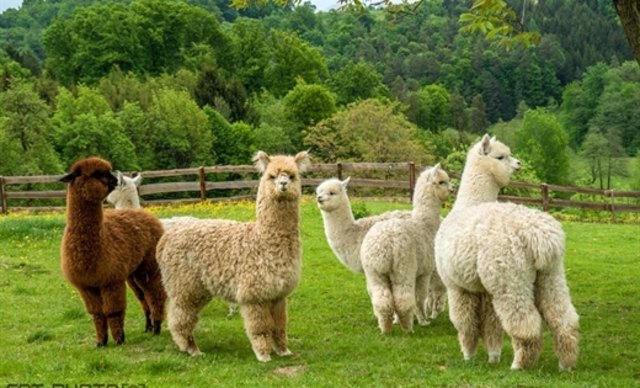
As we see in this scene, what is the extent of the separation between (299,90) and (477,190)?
5383 cm

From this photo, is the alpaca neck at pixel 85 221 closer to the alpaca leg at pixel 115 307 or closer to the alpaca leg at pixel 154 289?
the alpaca leg at pixel 115 307

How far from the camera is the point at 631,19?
6.97m

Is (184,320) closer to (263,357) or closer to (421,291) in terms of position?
(263,357)

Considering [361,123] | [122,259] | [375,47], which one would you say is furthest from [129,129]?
[375,47]

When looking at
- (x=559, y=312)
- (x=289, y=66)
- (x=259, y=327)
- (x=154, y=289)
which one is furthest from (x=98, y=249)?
(x=289, y=66)

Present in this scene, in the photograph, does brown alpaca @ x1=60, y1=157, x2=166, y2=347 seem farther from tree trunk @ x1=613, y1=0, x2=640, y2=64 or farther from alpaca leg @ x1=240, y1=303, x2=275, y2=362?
tree trunk @ x1=613, y1=0, x2=640, y2=64

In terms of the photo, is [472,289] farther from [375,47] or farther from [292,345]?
[375,47]

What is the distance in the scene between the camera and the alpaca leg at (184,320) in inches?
282

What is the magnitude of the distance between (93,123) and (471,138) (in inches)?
1702

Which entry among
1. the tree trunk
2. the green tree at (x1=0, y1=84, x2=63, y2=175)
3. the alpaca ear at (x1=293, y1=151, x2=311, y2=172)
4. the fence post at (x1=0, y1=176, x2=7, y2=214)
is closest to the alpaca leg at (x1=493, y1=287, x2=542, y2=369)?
the alpaca ear at (x1=293, y1=151, x2=311, y2=172)

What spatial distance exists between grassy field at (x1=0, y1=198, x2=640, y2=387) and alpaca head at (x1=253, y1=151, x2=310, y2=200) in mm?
A: 1523

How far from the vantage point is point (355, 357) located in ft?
23.3

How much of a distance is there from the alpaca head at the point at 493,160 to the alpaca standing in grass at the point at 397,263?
33.3 inches

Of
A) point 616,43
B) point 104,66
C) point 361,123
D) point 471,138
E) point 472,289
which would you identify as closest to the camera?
point 472,289
